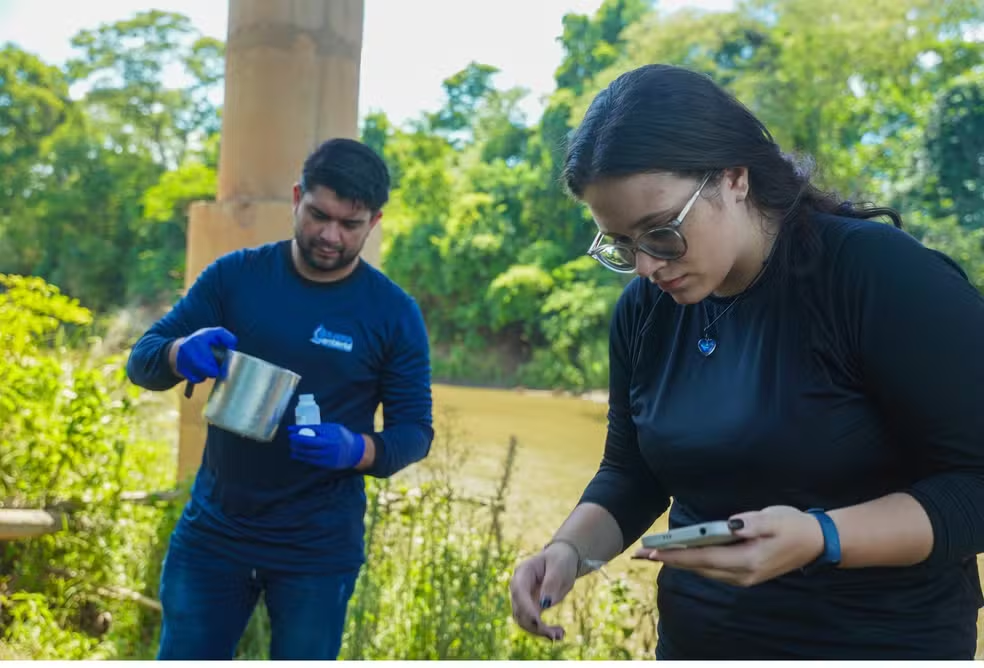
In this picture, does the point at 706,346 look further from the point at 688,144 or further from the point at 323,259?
the point at 323,259

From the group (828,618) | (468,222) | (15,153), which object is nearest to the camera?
(828,618)

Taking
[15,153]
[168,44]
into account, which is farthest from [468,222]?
[15,153]

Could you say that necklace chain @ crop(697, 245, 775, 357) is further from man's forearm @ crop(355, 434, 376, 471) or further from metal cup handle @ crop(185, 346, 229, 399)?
metal cup handle @ crop(185, 346, 229, 399)

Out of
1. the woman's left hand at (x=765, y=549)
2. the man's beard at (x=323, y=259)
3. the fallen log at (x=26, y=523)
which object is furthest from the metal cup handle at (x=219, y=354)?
the fallen log at (x=26, y=523)

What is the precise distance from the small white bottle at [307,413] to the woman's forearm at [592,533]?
33.3 inches

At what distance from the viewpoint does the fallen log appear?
11.9 ft

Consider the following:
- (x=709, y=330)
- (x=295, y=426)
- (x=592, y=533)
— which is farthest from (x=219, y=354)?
(x=709, y=330)

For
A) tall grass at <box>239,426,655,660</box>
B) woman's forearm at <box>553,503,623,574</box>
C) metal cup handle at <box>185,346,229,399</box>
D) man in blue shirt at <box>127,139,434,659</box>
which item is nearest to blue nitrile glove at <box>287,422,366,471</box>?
man in blue shirt at <box>127,139,434,659</box>

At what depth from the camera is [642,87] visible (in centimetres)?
128

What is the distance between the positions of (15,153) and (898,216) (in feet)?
101

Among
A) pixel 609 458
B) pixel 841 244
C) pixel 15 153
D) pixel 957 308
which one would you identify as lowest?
pixel 609 458

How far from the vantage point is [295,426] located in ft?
7.07

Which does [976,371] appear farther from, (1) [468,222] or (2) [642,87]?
(1) [468,222]

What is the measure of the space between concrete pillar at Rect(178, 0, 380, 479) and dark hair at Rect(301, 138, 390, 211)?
1352 millimetres
